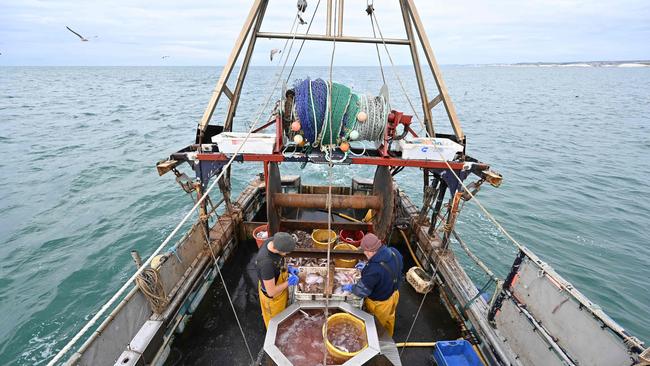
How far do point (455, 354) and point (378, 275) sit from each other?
6.30 feet

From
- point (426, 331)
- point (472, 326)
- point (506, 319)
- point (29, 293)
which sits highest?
point (506, 319)

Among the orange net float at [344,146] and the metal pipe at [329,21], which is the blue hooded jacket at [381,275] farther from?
the metal pipe at [329,21]

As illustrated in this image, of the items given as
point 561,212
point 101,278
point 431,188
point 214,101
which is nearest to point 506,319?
point 431,188

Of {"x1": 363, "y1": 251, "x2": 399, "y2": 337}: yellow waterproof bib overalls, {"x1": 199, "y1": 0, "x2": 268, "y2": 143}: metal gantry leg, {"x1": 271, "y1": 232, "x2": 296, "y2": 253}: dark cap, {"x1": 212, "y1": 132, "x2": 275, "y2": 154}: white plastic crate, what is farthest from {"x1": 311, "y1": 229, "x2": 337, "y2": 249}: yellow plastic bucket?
{"x1": 199, "y1": 0, "x2": 268, "y2": 143}: metal gantry leg

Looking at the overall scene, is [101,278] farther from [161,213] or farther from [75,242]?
[161,213]

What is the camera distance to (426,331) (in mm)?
5180

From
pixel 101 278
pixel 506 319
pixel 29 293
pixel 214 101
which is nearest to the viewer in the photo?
pixel 506 319

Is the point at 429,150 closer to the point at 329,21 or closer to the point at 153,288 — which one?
the point at 329,21

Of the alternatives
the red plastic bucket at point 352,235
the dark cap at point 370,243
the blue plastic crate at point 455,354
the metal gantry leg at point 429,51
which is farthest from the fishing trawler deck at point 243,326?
the metal gantry leg at point 429,51

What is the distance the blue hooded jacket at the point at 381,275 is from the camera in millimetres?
3801

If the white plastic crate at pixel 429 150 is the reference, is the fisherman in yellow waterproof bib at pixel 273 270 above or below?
below

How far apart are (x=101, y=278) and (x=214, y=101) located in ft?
23.5

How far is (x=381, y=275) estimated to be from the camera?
3.80m

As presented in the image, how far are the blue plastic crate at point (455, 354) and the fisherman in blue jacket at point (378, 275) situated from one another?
3.55ft
